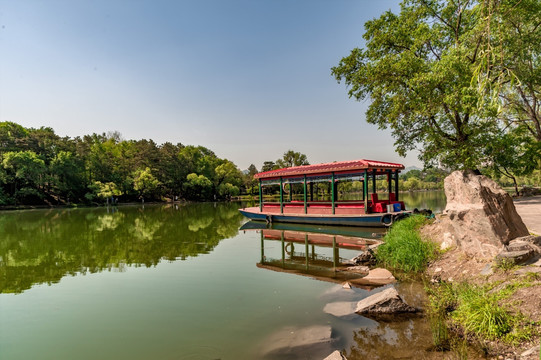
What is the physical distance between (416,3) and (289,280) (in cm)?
1595

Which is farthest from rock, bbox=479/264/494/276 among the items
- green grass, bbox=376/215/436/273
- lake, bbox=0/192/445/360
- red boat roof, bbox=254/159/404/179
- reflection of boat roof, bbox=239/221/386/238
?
red boat roof, bbox=254/159/404/179

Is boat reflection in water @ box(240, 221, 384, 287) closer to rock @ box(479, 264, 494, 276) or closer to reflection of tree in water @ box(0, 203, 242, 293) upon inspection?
rock @ box(479, 264, 494, 276)

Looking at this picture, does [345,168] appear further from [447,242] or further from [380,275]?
[380,275]

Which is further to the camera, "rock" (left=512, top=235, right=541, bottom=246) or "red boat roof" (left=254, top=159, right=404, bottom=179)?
"red boat roof" (left=254, top=159, right=404, bottom=179)

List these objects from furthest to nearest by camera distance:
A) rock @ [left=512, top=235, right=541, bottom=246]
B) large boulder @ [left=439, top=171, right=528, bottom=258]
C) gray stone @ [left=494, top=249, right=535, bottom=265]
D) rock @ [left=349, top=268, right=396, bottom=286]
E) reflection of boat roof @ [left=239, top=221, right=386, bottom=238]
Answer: reflection of boat roof @ [left=239, top=221, right=386, bottom=238] → rock @ [left=349, top=268, right=396, bottom=286] → large boulder @ [left=439, top=171, right=528, bottom=258] → rock @ [left=512, top=235, right=541, bottom=246] → gray stone @ [left=494, top=249, right=535, bottom=265]

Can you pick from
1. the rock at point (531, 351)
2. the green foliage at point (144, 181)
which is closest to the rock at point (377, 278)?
the rock at point (531, 351)

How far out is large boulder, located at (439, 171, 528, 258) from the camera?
5.74m

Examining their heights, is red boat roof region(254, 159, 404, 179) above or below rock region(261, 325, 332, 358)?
above

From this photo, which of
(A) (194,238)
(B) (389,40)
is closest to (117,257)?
(A) (194,238)

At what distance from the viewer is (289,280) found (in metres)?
7.76

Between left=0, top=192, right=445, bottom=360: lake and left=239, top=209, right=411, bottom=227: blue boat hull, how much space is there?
4.94m

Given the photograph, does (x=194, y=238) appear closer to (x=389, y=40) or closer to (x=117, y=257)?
(x=117, y=257)

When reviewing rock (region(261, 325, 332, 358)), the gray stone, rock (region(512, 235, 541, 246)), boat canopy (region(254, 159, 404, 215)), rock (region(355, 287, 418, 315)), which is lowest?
rock (region(261, 325, 332, 358))

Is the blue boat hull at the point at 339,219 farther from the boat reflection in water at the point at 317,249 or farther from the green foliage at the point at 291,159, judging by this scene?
the green foliage at the point at 291,159
